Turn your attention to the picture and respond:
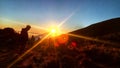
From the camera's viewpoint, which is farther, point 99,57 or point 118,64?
point 99,57


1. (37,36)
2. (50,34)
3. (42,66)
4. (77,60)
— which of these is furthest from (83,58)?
(37,36)

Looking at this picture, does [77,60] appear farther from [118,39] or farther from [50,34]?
[50,34]

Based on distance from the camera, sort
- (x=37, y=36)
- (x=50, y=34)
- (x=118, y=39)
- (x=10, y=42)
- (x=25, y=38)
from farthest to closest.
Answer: (x=37, y=36), (x=50, y=34), (x=10, y=42), (x=25, y=38), (x=118, y=39)

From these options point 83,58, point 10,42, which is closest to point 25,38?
point 10,42

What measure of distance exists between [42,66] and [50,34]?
22.1m

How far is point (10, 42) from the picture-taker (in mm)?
35125

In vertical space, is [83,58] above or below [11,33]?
below

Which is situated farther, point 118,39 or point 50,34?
point 50,34

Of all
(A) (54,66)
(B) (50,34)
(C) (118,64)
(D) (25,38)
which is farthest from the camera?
(B) (50,34)

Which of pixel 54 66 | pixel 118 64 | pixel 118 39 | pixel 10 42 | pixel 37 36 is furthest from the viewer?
pixel 37 36

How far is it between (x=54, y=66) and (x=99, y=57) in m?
4.01

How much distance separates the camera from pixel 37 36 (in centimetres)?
4106

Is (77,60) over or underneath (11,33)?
underneath

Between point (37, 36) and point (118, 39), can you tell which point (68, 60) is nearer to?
point (118, 39)
